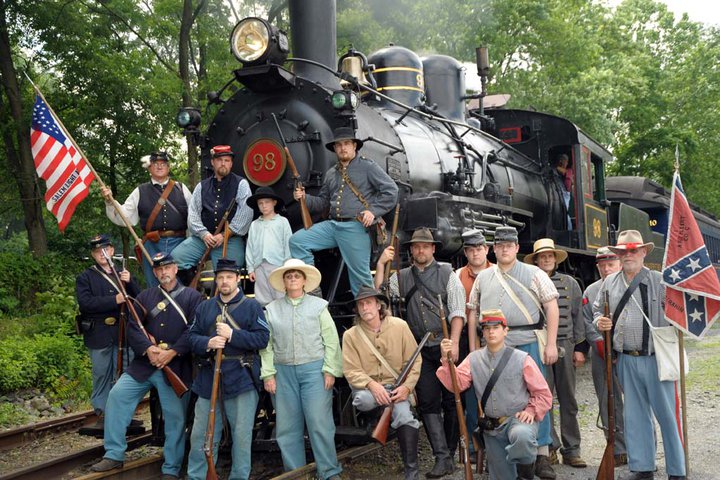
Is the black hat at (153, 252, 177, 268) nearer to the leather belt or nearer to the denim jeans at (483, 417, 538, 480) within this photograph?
the denim jeans at (483, 417, 538, 480)

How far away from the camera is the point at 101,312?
6914mm

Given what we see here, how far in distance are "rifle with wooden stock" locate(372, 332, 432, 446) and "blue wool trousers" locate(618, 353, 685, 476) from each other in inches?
62.1

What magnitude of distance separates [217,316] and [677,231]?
3.52 m

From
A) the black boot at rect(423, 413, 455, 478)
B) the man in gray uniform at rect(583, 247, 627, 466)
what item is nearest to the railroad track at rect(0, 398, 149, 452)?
the black boot at rect(423, 413, 455, 478)

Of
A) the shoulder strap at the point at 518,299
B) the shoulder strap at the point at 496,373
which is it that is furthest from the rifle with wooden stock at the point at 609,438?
the shoulder strap at the point at 496,373

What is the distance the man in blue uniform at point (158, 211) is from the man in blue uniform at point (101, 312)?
0.28 metres

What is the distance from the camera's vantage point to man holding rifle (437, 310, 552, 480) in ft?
16.0

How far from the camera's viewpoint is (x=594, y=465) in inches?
249

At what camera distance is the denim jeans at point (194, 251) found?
6.54m

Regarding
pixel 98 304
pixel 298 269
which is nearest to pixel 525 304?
pixel 298 269

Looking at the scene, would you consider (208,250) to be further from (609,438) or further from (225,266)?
(609,438)

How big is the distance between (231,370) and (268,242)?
3.77 feet

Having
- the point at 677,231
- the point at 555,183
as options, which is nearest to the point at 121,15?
the point at 555,183

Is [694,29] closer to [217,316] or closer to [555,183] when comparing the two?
[555,183]
